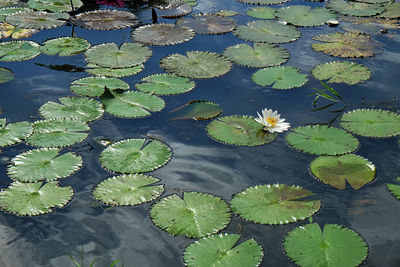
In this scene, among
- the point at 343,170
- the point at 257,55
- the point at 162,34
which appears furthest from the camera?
the point at 162,34

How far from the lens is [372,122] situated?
148 inches

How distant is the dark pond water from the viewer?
2.75 meters

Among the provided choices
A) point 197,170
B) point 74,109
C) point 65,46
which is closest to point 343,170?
point 197,170

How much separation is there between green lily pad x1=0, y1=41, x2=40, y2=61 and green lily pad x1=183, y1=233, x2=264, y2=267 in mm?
3093

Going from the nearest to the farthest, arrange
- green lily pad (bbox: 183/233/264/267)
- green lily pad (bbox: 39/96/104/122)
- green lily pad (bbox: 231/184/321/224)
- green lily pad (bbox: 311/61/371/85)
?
1. green lily pad (bbox: 183/233/264/267)
2. green lily pad (bbox: 231/184/321/224)
3. green lily pad (bbox: 39/96/104/122)
4. green lily pad (bbox: 311/61/371/85)

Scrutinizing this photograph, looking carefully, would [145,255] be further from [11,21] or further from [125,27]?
[11,21]

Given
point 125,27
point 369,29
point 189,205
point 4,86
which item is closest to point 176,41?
point 125,27

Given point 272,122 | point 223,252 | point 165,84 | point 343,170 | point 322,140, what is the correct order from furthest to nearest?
point 165,84, point 272,122, point 322,140, point 343,170, point 223,252

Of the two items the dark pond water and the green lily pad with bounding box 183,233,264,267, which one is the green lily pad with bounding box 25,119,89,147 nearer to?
the dark pond water

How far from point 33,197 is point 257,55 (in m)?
2.63

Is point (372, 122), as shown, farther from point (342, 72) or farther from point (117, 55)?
point (117, 55)

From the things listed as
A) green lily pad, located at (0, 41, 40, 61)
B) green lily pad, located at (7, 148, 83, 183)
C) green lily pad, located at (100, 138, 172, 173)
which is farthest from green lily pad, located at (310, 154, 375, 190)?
green lily pad, located at (0, 41, 40, 61)

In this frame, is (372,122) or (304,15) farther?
(304,15)

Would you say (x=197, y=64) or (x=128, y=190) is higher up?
(x=197, y=64)
